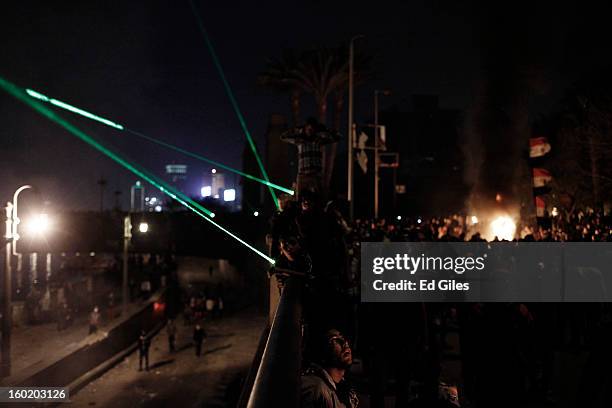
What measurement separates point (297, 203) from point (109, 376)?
59.3 ft

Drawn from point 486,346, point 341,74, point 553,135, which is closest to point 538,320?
point 486,346

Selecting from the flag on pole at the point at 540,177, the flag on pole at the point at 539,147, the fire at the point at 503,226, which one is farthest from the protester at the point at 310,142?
the fire at the point at 503,226

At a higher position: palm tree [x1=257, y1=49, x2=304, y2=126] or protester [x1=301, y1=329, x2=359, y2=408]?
palm tree [x1=257, y1=49, x2=304, y2=126]

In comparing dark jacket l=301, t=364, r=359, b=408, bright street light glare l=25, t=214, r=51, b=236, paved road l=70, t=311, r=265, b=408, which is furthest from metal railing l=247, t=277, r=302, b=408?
paved road l=70, t=311, r=265, b=408

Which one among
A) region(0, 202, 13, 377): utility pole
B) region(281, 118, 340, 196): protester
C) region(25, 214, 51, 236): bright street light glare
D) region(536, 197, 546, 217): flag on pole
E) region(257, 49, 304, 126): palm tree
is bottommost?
region(0, 202, 13, 377): utility pole

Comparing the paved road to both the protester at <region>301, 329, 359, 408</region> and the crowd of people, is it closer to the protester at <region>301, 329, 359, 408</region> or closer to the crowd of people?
the crowd of people

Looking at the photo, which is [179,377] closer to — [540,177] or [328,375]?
[540,177]

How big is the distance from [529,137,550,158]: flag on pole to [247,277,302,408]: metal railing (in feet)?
78.3

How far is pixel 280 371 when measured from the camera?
202cm

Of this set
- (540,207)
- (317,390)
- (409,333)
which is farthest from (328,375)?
(540,207)

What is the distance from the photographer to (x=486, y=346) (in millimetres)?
4793

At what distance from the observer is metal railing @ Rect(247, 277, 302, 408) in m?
1.79

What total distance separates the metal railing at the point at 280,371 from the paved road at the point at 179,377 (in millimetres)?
15458

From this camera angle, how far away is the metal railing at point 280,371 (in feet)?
5.88
